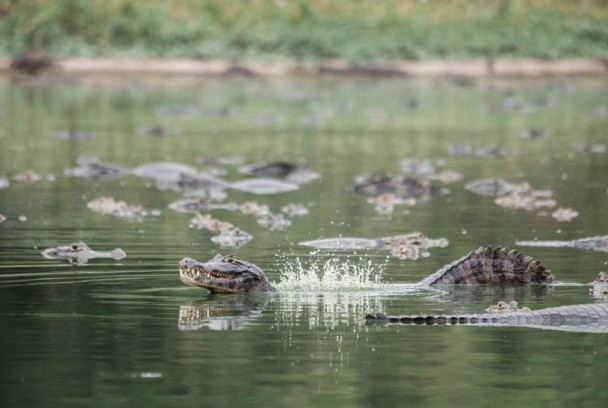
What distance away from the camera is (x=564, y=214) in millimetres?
19078

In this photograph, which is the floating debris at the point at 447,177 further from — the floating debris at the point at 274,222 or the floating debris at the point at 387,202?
the floating debris at the point at 274,222

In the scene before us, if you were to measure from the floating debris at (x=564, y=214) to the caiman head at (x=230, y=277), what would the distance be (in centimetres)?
682

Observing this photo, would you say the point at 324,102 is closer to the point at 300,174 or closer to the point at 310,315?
the point at 300,174

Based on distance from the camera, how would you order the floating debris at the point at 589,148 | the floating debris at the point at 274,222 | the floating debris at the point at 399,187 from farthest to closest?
the floating debris at the point at 589,148 < the floating debris at the point at 399,187 < the floating debris at the point at 274,222

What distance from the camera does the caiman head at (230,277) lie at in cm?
A: 1255

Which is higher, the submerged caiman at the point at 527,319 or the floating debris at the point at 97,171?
the floating debris at the point at 97,171

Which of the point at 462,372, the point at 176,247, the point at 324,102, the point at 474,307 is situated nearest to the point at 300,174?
the point at 176,247

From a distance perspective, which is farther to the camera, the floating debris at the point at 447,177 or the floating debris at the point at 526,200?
the floating debris at the point at 447,177

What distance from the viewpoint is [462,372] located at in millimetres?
9500

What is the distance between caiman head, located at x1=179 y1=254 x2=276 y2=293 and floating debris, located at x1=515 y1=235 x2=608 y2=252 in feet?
Result: 13.9

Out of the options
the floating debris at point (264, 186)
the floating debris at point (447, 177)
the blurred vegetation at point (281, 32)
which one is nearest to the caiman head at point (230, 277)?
the floating debris at point (264, 186)

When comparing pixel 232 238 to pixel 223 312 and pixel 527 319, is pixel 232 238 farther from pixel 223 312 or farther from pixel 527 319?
pixel 527 319

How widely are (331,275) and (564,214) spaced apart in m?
6.23

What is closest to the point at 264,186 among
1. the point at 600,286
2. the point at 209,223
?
the point at 209,223
